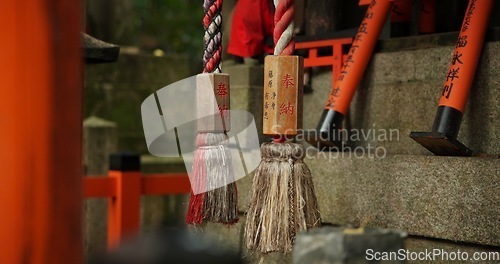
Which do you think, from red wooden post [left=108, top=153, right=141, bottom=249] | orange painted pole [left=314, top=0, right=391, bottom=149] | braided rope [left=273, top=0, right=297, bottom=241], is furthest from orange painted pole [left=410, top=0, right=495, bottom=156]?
red wooden post [left=108, top=153, right=141, bottom=249]

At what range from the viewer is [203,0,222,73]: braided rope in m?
3.68

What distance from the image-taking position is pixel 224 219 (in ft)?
11.8

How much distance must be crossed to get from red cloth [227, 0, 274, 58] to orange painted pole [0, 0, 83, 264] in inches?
133

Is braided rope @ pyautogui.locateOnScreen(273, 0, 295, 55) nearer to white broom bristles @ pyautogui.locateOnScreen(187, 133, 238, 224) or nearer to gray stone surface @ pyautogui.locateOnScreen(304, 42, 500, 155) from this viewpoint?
white broom bristles @ pyautogui.locateOnScreen(187, 133, 238, 224)

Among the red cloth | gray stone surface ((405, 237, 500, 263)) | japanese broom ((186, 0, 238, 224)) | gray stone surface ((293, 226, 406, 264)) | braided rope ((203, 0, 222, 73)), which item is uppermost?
the red cloth

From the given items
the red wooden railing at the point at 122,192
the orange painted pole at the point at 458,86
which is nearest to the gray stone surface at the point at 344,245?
the orange painted pole at the point at 458,86

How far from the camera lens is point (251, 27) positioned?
547 cm

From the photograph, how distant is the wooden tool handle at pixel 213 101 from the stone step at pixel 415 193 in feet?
1.23

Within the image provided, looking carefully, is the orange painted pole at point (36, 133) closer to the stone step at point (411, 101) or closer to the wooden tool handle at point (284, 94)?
the wooden tool handle at point (284, 94)

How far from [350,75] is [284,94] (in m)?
1.30

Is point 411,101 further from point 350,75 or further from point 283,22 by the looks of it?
point 283,22

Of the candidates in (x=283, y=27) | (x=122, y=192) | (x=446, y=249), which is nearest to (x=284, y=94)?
(x=283, y=27)

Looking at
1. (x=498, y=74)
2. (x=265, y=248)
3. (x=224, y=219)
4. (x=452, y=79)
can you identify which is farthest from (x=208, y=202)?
(x=498, y=74)

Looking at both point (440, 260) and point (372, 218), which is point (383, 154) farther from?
point (440, 260)
